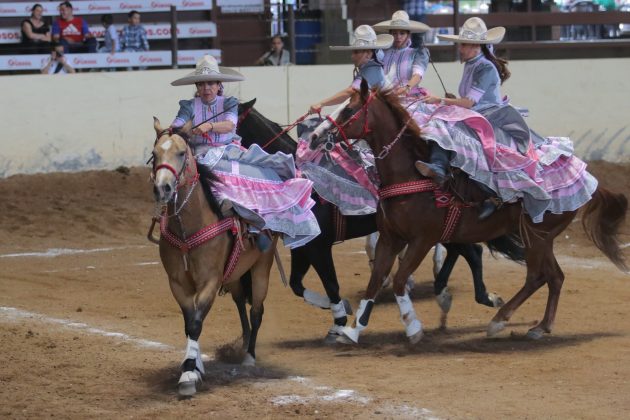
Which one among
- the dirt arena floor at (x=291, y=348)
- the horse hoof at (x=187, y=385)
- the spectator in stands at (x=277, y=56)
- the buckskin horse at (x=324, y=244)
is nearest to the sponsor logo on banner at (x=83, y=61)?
the spectator in stands at (x=277, y=56)

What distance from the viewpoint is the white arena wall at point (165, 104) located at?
52.2 ft

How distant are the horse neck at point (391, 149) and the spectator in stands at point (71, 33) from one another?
890cm

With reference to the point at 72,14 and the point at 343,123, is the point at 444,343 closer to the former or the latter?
the point at 343,123

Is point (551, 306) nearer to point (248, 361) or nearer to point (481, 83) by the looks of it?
point (481, 83)

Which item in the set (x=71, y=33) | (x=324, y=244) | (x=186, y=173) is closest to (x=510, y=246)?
(x=324, y=244)

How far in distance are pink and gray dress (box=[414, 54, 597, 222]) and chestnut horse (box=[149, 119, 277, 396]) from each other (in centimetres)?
202

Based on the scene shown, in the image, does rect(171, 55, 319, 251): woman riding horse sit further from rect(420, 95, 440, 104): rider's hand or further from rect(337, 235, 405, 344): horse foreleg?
rect(420, 95, 440, 104): rider's hand

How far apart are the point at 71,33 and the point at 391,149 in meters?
9.24

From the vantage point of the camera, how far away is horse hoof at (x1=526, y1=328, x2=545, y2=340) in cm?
952

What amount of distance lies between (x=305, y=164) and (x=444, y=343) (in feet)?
6.12

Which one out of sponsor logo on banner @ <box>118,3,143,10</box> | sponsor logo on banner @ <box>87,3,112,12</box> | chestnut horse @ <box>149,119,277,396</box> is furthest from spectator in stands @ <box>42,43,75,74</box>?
chestnut horse @ <box>149,119,277,396</box>

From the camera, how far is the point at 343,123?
29.4 ft

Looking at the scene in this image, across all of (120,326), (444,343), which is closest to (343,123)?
(444,343)

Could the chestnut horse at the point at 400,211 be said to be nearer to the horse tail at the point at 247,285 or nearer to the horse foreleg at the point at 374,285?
the horse foreleg at the point at 374,285
